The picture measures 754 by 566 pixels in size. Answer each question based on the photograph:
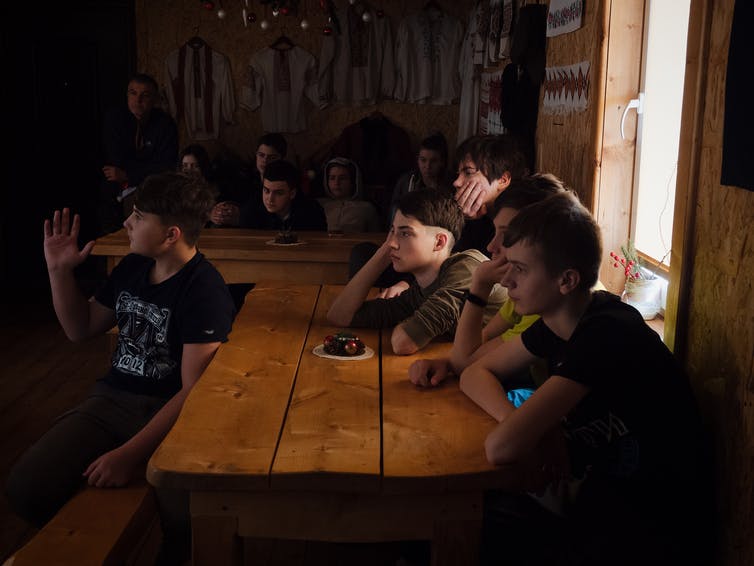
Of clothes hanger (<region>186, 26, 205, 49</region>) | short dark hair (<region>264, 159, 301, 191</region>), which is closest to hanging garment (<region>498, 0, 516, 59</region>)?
short dark hair (<region>264, 159, 301, 191</region>)

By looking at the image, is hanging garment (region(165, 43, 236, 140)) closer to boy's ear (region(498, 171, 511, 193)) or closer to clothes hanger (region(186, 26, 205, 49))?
clothes hanger (region(186, 26, 205, 49))

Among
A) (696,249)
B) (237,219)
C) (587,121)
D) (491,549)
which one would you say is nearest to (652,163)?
(587,121)

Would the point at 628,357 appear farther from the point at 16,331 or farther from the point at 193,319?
the point at 16,331

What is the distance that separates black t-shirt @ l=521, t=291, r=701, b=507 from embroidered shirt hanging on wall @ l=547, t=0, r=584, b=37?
1804 mm

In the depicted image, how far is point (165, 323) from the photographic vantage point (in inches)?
89.8

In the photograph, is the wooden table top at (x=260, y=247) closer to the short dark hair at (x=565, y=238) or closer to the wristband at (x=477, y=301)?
the wristband at (x=477, y=301)

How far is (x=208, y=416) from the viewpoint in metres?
1.68

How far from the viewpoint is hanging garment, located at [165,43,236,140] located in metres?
6.66

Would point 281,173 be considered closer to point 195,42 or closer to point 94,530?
point 94,530

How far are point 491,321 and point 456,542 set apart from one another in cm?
91

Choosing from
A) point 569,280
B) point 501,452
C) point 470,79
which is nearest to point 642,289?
point 569,280

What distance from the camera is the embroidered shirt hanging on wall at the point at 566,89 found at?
3.13 m

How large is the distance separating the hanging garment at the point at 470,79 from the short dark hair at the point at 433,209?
11.2 feet

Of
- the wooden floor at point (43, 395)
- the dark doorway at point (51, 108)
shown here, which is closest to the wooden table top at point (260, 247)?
the wooden floor at point (43, 395)
